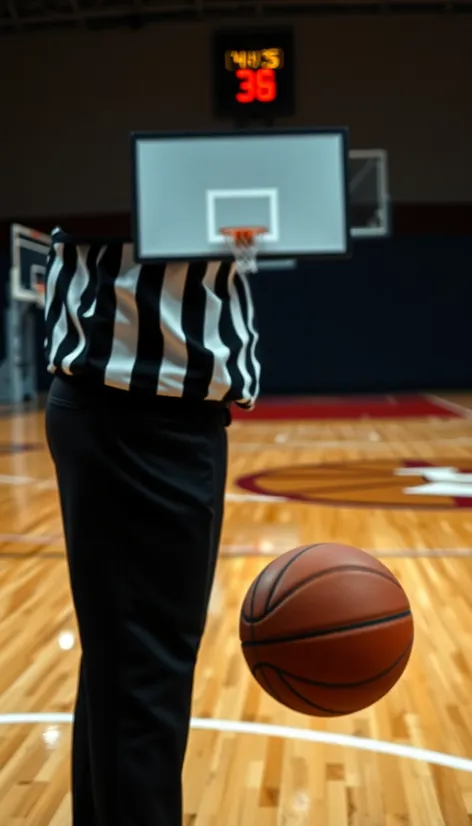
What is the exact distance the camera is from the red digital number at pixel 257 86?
15.1m

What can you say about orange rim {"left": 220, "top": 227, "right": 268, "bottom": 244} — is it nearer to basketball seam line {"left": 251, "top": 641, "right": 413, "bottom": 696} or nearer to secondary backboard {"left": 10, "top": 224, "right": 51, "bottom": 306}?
basketball seam line {"left": 251, "top": 641, "right": 413, "bottom": 696}

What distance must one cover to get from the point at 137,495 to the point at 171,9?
58.5 ft

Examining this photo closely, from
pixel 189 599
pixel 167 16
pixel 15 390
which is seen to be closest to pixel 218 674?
pixel 189 599

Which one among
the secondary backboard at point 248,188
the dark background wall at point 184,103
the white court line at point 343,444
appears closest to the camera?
the secondary backboard at point 248,188

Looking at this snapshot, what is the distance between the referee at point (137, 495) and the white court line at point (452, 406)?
42.4 feet

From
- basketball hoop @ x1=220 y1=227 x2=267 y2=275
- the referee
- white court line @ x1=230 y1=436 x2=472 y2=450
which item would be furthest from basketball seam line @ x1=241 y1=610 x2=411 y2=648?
white court line @ x1=230 y1=436 x2=472 y2=450

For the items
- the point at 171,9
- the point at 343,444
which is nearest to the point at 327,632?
the point at 343,444

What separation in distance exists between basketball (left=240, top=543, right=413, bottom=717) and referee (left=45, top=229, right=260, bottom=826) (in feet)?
1.19

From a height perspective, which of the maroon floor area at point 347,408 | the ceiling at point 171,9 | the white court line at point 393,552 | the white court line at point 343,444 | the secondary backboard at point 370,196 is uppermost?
the ceiling at point 171,9

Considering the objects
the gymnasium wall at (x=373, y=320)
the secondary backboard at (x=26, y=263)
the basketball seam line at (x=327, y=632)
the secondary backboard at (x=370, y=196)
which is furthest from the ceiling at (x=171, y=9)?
the basketball seam line at (x=327, y=632)

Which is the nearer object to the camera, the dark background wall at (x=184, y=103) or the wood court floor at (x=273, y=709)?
the wood court floor at (x=273, y=709)

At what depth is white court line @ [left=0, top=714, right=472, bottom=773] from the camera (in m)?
2.85

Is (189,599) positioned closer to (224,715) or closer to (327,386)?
(224,715)

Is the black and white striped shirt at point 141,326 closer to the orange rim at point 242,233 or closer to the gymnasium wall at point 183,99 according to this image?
the orange rim at point 242,233
